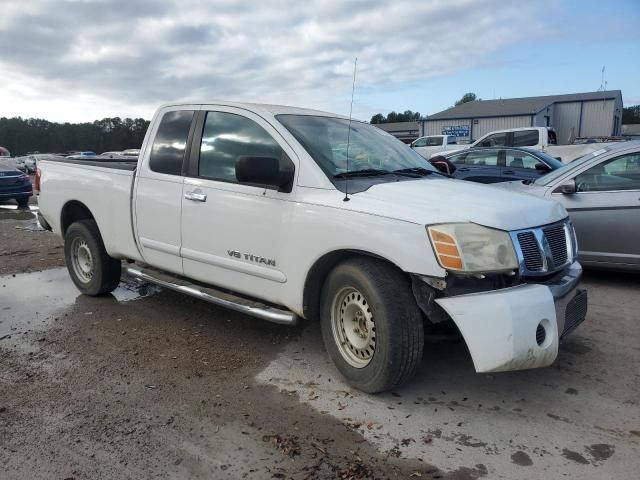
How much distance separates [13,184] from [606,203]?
14662 mm

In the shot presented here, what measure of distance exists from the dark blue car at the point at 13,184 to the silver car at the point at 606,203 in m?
14.0

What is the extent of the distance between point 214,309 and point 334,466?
113 inches

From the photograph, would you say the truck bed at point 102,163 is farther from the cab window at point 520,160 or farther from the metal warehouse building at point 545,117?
the metal warehouse building at point 545,117

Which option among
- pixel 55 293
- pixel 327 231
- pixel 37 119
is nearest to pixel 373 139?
pixel 327 231

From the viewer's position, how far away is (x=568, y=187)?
6.13m

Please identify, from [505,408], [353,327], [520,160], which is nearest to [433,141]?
[520,160]

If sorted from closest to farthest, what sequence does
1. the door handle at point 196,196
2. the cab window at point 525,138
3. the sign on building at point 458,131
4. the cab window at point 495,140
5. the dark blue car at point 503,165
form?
the door handle at point 196,196, the dark blue car at point 503,165, the cab window at point 495,140, the cab window at point 525,138, the sign on building at point 458,131

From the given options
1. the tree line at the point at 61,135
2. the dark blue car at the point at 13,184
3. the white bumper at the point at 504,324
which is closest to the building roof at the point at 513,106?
the dark blue car at the point at 13,184

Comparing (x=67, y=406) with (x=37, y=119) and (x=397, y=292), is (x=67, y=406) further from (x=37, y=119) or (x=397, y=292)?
(x=37, y=119)

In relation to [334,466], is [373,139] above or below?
above

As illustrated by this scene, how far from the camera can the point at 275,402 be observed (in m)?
3.46

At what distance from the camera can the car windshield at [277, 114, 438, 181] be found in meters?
3.89

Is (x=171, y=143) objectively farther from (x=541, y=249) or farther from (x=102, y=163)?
Answer: (x=541, y=249)

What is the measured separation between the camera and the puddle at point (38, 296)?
5.02 meters
